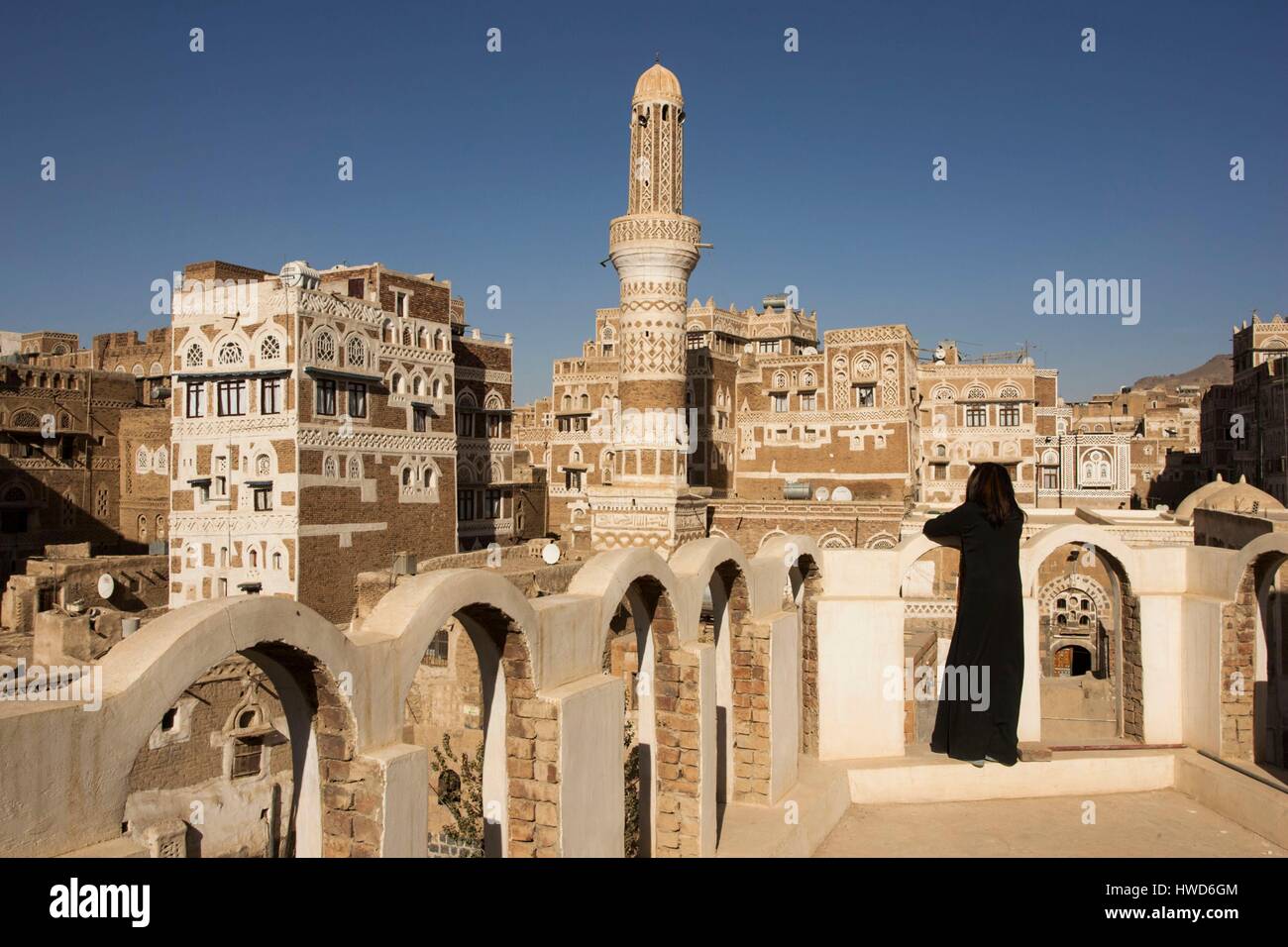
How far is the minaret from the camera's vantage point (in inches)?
1396

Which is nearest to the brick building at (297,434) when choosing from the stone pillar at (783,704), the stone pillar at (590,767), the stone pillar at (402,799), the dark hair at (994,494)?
the stone pillar at (783,704)

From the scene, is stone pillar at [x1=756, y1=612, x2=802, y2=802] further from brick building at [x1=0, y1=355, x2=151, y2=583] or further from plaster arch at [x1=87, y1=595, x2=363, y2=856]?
brick building at [x1=0, y1=355, x2=151, y2=583]

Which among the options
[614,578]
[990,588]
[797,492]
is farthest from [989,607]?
[797,492]

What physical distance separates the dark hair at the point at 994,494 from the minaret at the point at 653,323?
26.7 metres

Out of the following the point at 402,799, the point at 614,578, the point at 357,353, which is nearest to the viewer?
the point at 402,799

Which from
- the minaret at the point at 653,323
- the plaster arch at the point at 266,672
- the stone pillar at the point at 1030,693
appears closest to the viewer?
the plaster arch at the point at 266,672

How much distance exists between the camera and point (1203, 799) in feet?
37.4

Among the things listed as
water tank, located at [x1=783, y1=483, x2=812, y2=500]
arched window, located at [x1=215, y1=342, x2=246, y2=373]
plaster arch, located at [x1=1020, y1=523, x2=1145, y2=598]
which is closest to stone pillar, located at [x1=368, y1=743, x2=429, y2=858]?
plaster arch, located at [x1=1020, y1=523, x2=1145, y2=598]

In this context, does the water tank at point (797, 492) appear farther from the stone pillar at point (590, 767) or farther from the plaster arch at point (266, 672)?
the plaster arch at point (266, 672)

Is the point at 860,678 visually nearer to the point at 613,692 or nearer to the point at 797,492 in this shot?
the point at 613,692

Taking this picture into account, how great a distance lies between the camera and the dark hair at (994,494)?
28.1 feet

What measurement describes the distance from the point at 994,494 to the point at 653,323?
27915 millimetres

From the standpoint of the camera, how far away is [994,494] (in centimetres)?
855
